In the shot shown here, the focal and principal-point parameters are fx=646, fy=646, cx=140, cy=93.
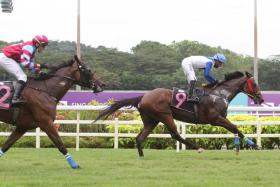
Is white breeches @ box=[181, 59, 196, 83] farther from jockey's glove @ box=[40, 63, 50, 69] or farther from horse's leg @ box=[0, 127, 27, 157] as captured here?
horse's leg @ box=[0, 127, 27, 157]

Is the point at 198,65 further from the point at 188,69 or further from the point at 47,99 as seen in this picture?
the point at 47,99

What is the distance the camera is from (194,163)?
37.2 ft

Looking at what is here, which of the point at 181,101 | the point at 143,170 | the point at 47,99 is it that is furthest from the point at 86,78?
the point at 181,101

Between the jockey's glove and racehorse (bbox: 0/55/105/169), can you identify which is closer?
racehorse (bbox: 0/55/105/169)

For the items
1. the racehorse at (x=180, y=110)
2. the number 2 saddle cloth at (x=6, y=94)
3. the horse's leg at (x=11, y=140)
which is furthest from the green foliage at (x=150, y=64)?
the number 2 saddle cloth at (x=6, y=94)

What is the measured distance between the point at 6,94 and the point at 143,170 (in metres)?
2.51

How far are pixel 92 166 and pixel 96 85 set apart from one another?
148 centimetres

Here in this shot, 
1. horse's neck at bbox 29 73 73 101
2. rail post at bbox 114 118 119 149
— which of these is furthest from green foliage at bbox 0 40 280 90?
horse's neck at bbox 29 73 73 101

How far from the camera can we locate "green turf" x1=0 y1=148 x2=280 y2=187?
27.8ft

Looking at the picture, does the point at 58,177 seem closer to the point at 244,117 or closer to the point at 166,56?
the point at 244,117

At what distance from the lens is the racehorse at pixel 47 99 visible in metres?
10.3

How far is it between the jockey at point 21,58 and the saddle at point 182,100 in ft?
11.1

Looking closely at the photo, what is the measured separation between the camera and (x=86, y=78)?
11.2m

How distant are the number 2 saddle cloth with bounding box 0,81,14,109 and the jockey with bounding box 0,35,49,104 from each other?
0.14m
